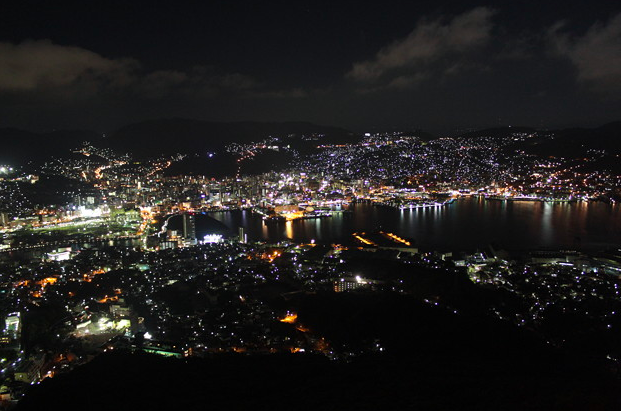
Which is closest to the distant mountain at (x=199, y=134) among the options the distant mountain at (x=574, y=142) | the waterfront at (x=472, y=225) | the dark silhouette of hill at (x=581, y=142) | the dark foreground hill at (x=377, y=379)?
the distant mountain at (x=574, y=142)

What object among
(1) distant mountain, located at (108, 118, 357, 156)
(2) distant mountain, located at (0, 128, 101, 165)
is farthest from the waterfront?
(1) distant mountain, located at (108, 118, 357, 156)

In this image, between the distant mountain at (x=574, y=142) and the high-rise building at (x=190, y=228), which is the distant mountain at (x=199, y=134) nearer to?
the distant mountain at (x=574, y=142)

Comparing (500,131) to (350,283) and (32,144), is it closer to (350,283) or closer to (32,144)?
(350,283)

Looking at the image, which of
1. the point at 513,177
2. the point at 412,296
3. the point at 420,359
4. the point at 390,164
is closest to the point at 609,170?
the point at 513,177

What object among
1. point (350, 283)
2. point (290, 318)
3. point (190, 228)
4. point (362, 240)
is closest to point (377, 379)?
point (290, 318)

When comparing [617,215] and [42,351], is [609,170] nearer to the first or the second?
[617,215]
